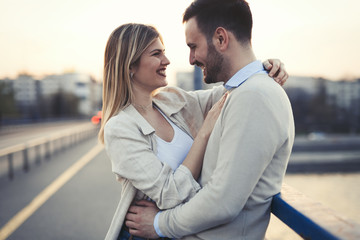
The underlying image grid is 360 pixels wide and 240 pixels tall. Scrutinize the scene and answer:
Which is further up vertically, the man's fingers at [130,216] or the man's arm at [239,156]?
the man's arm at [239,156]

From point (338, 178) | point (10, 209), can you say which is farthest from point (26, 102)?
point (10, 209)

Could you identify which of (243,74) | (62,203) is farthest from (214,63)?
(62,203)

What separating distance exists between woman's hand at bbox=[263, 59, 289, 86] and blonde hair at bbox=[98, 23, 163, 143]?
87 cm

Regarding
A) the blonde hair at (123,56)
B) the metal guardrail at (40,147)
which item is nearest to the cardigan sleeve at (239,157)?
the blonde hair at (123,56)

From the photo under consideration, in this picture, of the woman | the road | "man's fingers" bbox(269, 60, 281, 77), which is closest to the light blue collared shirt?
"man's fingers" bbox(269, 60, 281, 77)

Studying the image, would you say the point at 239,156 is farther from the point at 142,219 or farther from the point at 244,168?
the point at 142,219

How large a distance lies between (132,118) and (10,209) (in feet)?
17.3

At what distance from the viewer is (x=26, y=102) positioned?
130 meters

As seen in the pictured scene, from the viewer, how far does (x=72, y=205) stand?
6.49m

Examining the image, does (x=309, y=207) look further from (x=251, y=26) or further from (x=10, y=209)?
(x=10, y=209)

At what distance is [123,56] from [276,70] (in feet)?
Answer: 3.47

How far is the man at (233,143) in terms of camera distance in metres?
1.35

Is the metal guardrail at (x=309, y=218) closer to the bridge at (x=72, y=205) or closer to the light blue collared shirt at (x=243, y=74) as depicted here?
the bridge at (x=72, y=205)

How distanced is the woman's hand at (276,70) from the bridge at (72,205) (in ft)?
2.07
